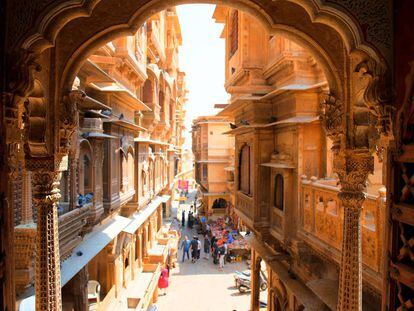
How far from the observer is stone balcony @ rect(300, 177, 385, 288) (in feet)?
13.9

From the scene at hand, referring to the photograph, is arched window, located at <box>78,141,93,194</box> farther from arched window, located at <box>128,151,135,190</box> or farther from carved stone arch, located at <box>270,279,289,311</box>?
carved stone arch, located at <box>270,279,289,311</box>

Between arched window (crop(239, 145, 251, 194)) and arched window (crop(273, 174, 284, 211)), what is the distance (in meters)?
1.63

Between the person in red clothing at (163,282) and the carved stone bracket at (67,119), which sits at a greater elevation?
the carved stone bracket at (67,119)

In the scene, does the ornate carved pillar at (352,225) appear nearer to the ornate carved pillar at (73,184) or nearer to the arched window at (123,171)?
the ornate carved pillar at (73,184)

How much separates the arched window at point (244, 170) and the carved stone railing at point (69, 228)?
5570mm

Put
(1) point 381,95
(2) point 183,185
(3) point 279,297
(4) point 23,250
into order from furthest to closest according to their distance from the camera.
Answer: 1. (2) point 183,185
2. (3) point 279,297
3. (4) point 23,250
4. (1) point 381,95

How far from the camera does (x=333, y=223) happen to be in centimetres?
561

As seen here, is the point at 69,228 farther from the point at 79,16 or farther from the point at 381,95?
A: the point at 381,95

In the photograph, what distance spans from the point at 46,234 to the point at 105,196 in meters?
5.75

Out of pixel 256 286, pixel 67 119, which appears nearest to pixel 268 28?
pixel 67 119

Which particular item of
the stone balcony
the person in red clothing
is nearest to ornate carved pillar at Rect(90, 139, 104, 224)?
Answer: the stone balcony

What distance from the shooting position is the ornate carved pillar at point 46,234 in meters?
3.76

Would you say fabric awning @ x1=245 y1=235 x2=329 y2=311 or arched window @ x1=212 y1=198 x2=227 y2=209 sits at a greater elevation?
fabric awning @ x1=245 y1=235 x2=329 y2=311

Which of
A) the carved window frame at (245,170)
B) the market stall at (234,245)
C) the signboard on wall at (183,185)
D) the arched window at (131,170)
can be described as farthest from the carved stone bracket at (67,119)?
the signboard on wall at (183,185)
